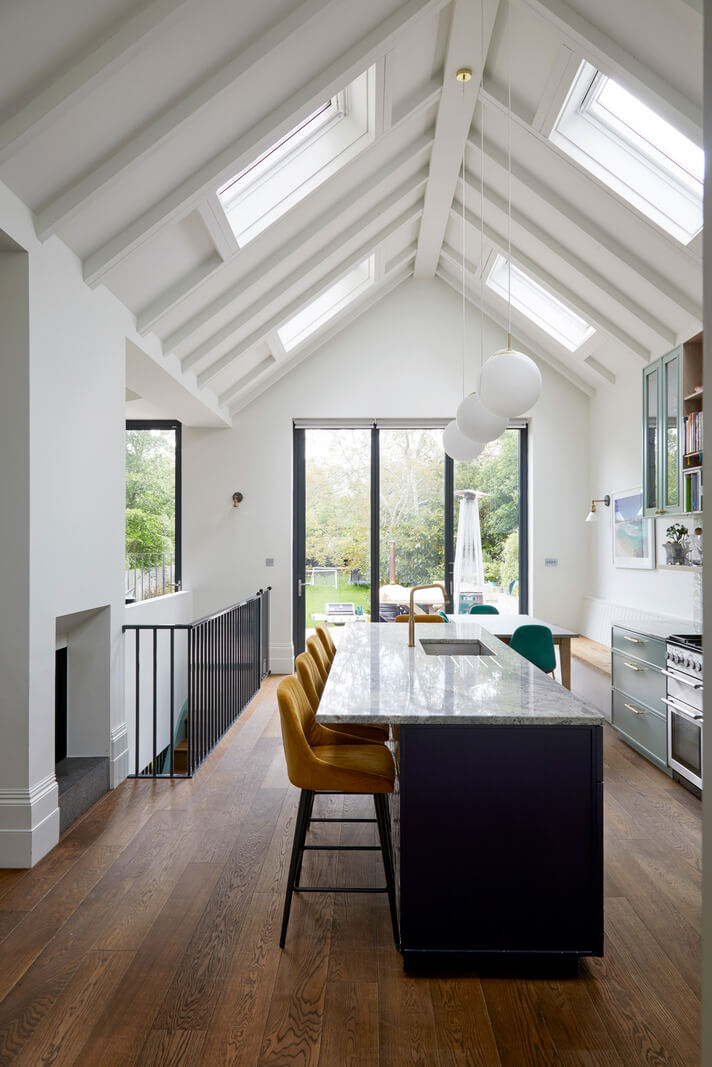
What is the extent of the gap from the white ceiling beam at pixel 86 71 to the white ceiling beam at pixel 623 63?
1.75 m

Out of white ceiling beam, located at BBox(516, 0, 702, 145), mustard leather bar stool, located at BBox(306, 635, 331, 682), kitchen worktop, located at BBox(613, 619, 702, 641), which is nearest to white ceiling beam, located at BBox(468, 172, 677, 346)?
white ceiling beam, located at BBox(516, 0, 702, 145)

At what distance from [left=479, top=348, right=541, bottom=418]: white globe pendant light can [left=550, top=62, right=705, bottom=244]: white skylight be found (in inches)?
67.6

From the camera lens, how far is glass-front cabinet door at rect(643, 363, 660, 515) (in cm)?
452

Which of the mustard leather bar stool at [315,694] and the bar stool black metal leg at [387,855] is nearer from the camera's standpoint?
the bar stool black metal leg at [387,855]

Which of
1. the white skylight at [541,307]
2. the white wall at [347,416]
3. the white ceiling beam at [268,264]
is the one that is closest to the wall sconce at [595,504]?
the white wall at [347,416]

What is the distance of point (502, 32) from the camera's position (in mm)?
3500

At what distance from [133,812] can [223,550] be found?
381cm

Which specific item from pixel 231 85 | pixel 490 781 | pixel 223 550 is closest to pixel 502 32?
pixel 231 85

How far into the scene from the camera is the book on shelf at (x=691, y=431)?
3.98 meters

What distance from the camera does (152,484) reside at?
708 cm

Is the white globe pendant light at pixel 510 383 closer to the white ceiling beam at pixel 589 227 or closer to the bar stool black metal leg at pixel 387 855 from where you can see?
the bar stool black metal leg at pixel 387 855

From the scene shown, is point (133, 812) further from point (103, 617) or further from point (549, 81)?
point (549, 81)

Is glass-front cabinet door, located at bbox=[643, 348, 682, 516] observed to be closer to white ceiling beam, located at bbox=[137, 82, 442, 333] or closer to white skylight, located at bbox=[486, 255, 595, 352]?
white skylight, located at bbox=[486, 255, 595, 352]

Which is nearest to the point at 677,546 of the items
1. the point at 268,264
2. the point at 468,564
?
the point at 468,564
